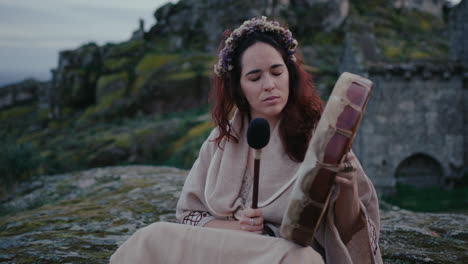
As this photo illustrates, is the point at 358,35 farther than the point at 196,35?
No

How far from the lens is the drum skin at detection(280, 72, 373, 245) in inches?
67.7

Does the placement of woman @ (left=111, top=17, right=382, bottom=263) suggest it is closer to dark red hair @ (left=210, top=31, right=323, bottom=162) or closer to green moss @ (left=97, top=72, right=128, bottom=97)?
dark red hair @ (left=210, top=31, right=323, bottom=162)

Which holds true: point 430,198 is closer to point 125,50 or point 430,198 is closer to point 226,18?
point 226,18

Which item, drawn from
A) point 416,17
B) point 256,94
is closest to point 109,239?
point 256,94

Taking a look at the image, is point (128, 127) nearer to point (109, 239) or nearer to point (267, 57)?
point (109, 239)

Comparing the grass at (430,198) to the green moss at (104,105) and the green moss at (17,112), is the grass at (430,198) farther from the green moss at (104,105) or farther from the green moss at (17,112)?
the green moss at (17,112)

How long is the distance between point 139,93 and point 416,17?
68.0 feet

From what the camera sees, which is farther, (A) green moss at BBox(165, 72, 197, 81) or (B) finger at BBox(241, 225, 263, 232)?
(A) green moss at BBox(165, 72, 197, 81)

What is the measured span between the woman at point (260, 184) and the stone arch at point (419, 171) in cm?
1186

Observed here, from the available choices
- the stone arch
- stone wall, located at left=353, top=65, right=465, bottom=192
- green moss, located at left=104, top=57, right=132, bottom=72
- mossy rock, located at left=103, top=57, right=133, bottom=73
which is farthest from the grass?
green moss, located at left=104, top=57, right=132, bottom=72

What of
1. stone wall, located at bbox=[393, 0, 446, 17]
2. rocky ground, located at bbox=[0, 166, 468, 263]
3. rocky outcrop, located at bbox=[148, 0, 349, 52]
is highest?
stone wall, located at bbox=[393, 0, 446, 17]

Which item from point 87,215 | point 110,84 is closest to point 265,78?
point 87,215

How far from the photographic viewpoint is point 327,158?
1.72m

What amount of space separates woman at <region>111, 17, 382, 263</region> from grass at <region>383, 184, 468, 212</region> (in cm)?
978
